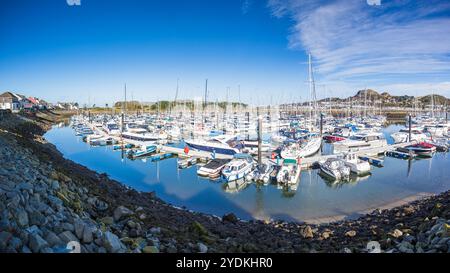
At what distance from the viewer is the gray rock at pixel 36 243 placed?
2.47 metres

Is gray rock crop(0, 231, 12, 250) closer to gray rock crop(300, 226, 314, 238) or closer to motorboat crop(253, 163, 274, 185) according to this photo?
gray rock crop(300, 226, 314, 238)

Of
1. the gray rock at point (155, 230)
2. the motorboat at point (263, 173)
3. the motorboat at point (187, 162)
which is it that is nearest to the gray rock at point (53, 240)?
the gray rock at point (155, 230)

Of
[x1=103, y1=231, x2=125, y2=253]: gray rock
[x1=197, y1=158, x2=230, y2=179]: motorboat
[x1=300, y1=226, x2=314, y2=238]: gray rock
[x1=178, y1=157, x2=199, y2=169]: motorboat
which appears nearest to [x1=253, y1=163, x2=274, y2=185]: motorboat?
[x1=197, y1=158, x2=230, y2=179]: motorboat

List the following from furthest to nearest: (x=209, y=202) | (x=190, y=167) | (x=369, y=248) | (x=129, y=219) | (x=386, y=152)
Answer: (x=386, y=152) < (x=190, y=167) < (x=209, y=202) < (x=129, y=219) < (x=369, y=248)

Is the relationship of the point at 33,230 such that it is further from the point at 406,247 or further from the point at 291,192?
the point at 291,192

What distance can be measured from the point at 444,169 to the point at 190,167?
50.9 ft

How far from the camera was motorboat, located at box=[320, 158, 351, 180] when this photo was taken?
14.0 meters

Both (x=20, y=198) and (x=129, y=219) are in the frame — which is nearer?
(x=20, y=198)

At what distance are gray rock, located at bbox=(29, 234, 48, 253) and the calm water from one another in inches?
296

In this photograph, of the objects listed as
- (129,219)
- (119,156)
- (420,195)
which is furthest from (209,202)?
(119,156)

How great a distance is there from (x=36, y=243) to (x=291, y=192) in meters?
10.8

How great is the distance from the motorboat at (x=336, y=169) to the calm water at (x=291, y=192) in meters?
0.56

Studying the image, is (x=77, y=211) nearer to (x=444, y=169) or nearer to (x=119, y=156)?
(x=119, y=156)
